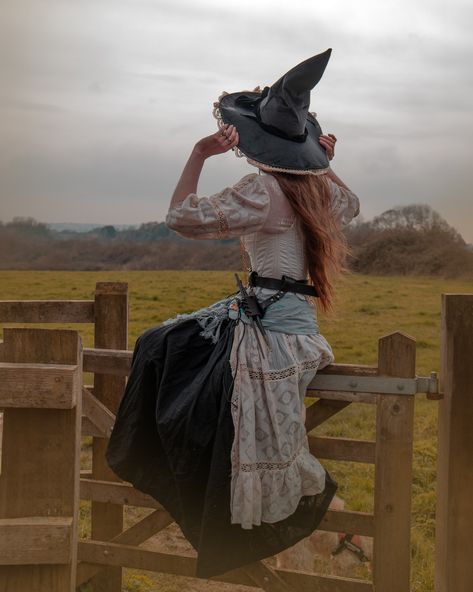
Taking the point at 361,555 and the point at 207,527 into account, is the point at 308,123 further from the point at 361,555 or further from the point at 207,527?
the point at 361,555

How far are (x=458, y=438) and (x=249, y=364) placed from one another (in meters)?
0.95

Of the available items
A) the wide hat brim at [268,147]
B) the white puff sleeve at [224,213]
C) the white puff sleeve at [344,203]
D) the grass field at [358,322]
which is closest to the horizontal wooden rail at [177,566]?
the grass field at [358,322]

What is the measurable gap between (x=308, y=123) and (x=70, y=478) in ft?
6.32

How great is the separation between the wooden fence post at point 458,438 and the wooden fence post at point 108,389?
215 centimetres

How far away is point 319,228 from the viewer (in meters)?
2.84

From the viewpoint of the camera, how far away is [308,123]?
3.16m

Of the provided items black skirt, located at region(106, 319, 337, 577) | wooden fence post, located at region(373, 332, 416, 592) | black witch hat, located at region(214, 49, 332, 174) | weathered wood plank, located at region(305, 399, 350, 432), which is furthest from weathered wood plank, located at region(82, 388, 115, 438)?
black witch hat, located at region(214, 49, 332, 174)

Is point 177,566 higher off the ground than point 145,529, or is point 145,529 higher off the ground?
point 145,529

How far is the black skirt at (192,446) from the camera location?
269 cm

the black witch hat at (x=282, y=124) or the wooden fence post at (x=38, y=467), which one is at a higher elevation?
the black witch hat at (x=282, y=124)

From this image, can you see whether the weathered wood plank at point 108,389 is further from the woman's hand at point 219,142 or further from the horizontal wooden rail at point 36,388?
the horizontal wooden rail at point 36,388

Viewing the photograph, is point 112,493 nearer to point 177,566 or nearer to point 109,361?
point 177,566

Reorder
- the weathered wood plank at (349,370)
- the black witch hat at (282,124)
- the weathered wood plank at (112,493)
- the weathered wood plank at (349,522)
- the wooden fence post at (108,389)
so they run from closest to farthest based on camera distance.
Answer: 1. the black witch hat at (282,124)
2. the weathered wood plank at (349,370)
3. the weathered wood plank at (349,522)
4. the weathered wood plank at (112,493)
5. the wooden fence post at (108,389)

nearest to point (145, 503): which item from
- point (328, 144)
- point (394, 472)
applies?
point (394, 472)
